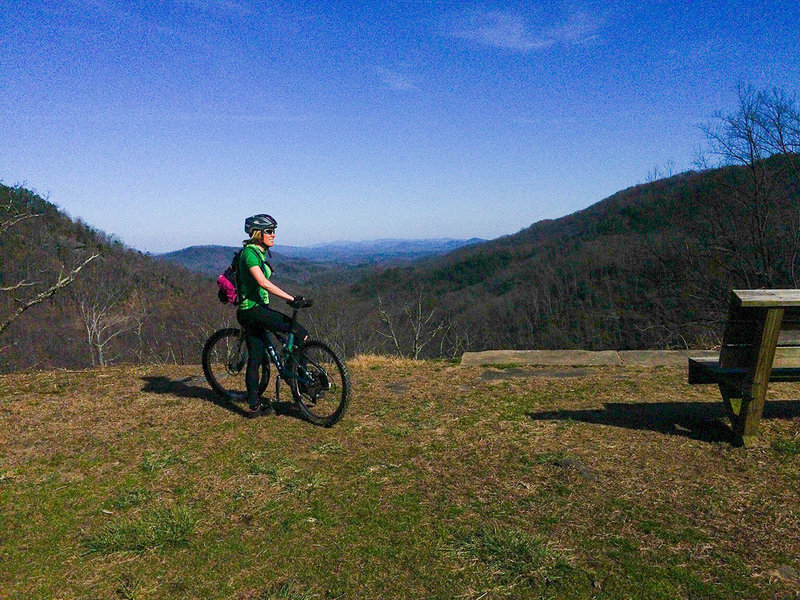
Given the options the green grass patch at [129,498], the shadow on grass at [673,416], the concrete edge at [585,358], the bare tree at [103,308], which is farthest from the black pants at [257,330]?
the bare tree at [103,308]

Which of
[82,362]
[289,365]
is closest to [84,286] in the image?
[82,362]

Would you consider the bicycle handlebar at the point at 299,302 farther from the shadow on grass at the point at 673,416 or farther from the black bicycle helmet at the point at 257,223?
the shadow on grass at the point at 673,416

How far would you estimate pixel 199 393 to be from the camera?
5.75 metres

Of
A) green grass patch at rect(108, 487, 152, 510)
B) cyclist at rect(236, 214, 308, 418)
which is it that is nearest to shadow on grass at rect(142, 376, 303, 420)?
cyclist at rect(236, 214, 308, 418)

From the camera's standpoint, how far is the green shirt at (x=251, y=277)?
461 cm

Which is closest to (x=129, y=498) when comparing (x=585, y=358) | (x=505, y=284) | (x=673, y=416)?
(x=673, y=416)

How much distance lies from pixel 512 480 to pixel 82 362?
46137mm

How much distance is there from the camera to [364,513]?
3.09 meters

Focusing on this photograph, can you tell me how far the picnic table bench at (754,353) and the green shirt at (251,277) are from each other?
377 cm

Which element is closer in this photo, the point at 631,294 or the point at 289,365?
the point at 289,365

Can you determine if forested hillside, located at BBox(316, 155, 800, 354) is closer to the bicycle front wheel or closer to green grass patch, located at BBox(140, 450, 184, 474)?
the bicycle front wheel

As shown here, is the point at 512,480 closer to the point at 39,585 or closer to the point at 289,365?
the point at 289,365

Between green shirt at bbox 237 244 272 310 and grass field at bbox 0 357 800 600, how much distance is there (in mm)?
1119

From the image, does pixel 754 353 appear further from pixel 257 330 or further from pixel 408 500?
pixel 257 330
